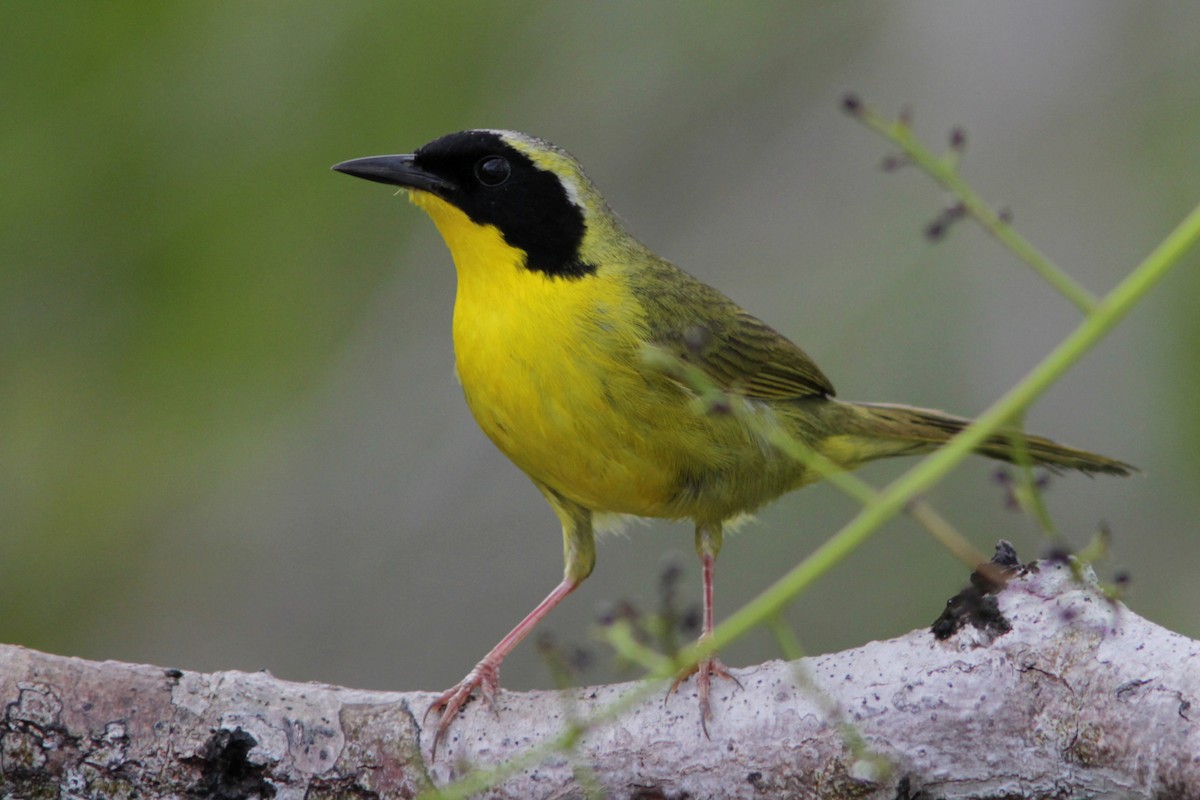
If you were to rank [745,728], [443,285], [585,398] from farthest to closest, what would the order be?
1. [443,285]
2. [585,398]
3. [745,728]

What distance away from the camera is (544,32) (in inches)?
254

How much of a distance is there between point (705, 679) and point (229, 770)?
1196mm

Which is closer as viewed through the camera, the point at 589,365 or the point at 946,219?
the point at 946,219

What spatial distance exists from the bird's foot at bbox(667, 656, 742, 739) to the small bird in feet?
2.03

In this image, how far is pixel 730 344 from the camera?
4793 millimetres

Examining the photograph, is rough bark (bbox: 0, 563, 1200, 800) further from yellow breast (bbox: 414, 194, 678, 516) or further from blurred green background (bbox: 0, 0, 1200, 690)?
blurred green background (bbox: 0, 0, 1200, 690)

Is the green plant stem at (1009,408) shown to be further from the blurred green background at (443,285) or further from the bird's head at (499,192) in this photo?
the blurred green background at (443,285)

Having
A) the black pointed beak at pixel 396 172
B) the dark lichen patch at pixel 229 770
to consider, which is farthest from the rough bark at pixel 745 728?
the black pointed beak at pixel 396 172

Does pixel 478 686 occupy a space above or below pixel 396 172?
below

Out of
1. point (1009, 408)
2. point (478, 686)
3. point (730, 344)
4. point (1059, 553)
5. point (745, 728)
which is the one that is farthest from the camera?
point (730, 344)

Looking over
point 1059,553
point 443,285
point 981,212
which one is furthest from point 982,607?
point 443,285

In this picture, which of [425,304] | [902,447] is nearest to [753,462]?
[902,447]

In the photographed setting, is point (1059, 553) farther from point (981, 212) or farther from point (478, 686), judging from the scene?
point (478, 686)

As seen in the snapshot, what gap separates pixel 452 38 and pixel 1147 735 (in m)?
4.20
